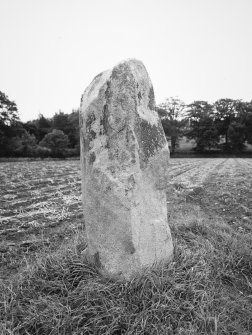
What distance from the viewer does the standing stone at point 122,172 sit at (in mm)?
3244

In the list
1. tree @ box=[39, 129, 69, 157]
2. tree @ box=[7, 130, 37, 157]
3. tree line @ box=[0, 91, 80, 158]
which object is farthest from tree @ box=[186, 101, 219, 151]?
tree @ box=[7, 130, 37, 157]

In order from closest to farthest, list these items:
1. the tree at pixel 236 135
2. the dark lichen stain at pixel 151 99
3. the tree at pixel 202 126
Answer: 1. the dark lichen stain at pixel 151 99
2. the tree at pixel 236 135
3. the tree at pixel 202 126

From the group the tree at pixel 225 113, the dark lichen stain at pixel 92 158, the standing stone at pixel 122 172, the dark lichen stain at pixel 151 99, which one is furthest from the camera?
the tree at pixel 225 113

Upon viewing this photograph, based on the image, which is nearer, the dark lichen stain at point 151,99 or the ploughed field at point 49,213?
the dark lichen stain at point 151,99

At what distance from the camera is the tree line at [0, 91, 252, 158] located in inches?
2044

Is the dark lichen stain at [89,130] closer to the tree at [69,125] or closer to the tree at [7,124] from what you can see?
the tree at [7,124]

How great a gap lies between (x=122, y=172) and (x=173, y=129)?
226 feet

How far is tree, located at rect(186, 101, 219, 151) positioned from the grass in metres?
65.4

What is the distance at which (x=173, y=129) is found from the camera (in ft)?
230

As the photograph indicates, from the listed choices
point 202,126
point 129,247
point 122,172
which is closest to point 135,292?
point 129,247

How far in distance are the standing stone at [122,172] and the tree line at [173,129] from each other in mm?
50376

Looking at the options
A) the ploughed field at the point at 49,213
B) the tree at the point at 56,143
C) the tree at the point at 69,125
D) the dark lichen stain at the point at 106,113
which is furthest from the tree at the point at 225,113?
the dark lichen stain at the point at 106,113

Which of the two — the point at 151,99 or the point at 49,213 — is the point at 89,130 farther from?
the point at 49,213

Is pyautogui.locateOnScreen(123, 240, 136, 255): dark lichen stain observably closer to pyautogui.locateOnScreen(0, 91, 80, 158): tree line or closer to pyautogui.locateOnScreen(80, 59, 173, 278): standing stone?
pyautogui.locateOnScreen(80, 59, 173, 278): standing stone
